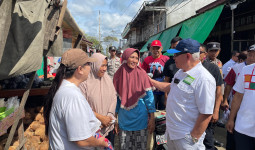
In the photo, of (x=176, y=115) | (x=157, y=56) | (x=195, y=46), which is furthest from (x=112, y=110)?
(x=157, y=56)

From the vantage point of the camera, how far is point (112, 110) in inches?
94.0

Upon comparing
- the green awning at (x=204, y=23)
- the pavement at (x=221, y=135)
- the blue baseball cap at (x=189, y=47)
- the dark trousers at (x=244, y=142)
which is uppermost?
the green awning at (x=204, y=23)

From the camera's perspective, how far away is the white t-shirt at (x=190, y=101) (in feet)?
5.71

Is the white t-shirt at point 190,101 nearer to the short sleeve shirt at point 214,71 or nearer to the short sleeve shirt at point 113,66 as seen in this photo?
the short sleeve shirt at point 214,71

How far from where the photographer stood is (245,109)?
83.8 inches

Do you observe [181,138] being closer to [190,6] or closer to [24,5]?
[24,5]

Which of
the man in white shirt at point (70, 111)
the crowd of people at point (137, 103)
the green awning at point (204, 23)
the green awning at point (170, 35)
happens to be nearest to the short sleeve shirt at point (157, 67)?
the crowd of people at point (137, 103)

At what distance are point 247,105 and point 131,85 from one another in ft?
4.85

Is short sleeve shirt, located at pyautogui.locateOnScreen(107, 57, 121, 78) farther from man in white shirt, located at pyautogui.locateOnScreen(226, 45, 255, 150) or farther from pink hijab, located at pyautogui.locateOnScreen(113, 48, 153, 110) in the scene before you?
man in white shirt, located at pyautogui.locateOnScreen(226, 45, 255, 150)

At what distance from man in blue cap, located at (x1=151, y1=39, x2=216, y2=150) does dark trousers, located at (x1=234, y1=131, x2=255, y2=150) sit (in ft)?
2.13

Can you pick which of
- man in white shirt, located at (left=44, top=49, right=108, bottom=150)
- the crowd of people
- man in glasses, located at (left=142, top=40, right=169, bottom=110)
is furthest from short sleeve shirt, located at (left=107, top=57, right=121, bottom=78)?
man in white shirt, located at (left=44, top=49, right=108, bottom=150)

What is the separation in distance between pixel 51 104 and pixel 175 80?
52.2 inches

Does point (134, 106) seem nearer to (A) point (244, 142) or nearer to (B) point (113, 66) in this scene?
(A) point (244, 142)

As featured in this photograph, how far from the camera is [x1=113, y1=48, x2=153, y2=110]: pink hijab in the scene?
8.35ft
